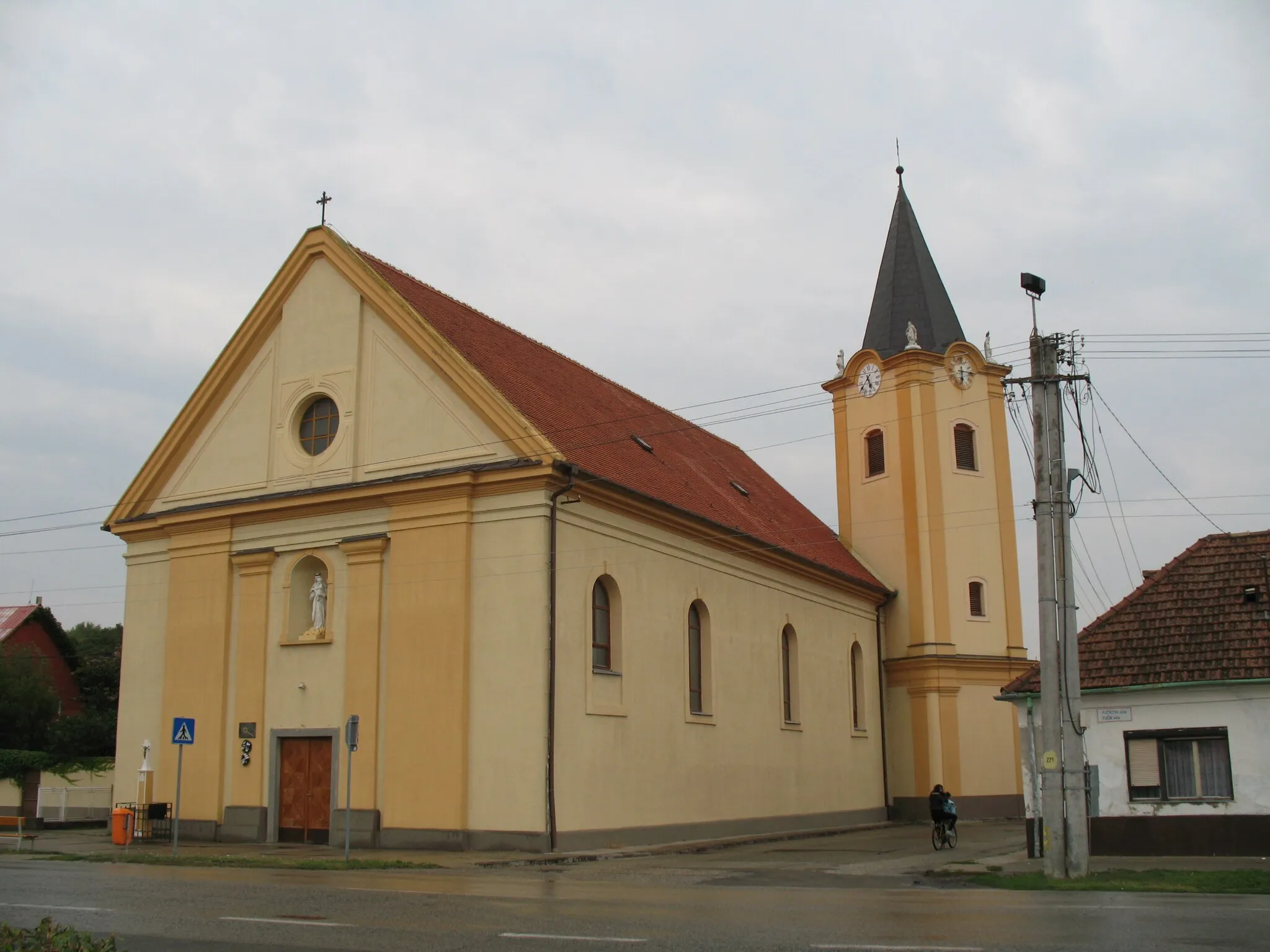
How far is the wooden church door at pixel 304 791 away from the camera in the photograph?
25.2 metres

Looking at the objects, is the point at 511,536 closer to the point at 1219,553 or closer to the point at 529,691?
the point at 529,691

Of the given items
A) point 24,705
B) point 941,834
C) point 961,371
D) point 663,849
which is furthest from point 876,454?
point 24,705

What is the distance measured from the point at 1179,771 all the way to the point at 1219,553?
4.02m

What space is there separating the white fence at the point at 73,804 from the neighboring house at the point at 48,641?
14373 mm

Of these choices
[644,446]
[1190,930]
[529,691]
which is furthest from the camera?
[644,446]

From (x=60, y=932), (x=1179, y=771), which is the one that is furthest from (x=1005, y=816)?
(x=60, y=932)

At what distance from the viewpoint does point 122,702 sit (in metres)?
29.1

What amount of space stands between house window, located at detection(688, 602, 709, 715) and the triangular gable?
22.8ft

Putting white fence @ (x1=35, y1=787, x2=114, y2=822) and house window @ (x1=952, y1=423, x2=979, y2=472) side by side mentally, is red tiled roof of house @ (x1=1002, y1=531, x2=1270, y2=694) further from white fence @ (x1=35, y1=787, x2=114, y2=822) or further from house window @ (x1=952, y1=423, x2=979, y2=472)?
white fence @ (x1=35, y1=787, x2=114, y2=822)

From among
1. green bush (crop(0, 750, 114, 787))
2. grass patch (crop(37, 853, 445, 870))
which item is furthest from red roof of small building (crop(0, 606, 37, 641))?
grass patch (crop(37, 853, 445, 870))

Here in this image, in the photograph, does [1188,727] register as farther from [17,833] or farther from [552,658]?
[17,833]

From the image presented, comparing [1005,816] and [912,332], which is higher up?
[912,332]

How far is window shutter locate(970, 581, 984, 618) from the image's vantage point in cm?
4022

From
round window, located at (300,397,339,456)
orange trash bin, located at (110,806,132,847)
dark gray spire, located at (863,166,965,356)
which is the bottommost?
orange trash bin, located at (110,806,132,847)
